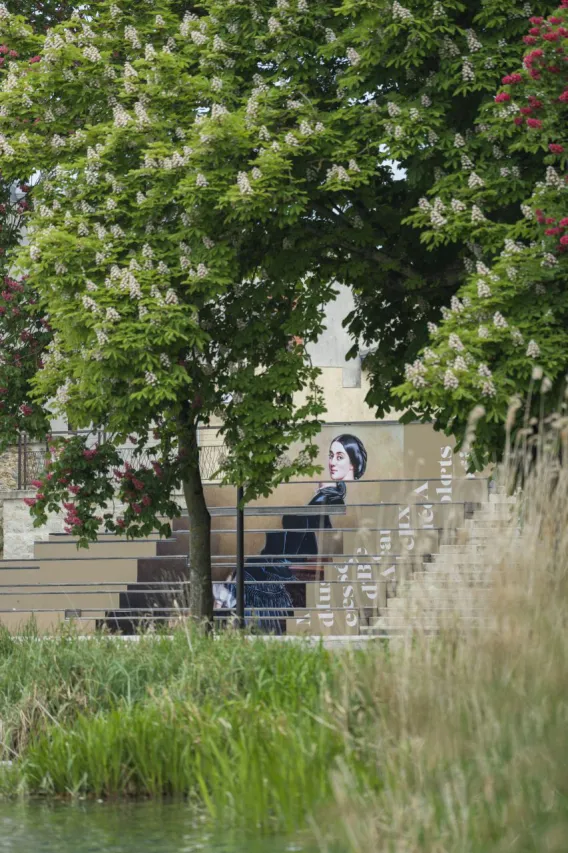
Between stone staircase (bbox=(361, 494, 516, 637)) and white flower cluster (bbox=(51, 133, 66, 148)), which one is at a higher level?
white flower cluster (bbox=(51, 133, 66, 148))

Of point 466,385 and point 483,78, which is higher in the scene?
point 483,78

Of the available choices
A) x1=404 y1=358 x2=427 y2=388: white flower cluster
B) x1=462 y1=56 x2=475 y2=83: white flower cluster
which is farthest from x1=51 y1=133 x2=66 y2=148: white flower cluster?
x1=404 y1=358 x2=427 y2=388: white flower cluster

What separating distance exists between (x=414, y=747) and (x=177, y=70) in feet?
31.9

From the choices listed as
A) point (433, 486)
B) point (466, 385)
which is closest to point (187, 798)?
point (466, 385)

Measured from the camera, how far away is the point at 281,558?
20.8 m

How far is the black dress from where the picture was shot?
20094mm

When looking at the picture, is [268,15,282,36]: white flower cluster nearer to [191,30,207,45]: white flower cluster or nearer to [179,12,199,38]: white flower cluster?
[191,30,207,45]: white flower cluster

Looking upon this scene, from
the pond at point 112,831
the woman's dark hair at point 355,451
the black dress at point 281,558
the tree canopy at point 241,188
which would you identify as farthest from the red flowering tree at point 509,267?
the woman's dark hair at point 355,451

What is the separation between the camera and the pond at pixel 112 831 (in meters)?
6.41

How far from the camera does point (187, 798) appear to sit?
762cm

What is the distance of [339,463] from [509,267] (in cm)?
1167

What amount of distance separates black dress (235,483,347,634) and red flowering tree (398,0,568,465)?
25.7 ft

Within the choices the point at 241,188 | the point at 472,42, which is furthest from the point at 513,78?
the point at 241,188

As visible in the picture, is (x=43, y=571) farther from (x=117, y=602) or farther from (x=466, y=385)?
(x=466, y=385)
